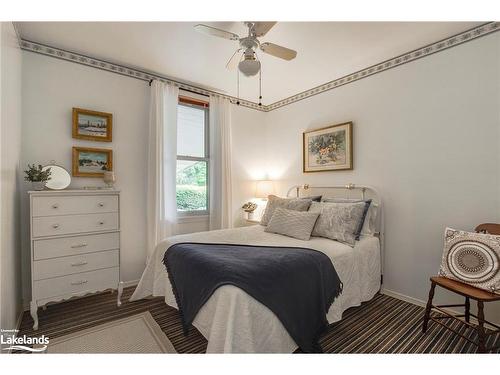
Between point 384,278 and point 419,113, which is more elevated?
point 419,113

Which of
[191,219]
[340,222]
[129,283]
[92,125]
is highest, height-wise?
[92,125]

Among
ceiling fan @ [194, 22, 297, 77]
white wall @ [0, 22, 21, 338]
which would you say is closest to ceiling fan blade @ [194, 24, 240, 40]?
ceiling fan @ [194, 22, 297, 77]

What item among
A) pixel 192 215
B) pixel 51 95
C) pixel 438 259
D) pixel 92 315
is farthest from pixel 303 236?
pixel 51 95

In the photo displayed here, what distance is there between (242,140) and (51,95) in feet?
8.22

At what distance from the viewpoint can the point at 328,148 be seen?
3.35m

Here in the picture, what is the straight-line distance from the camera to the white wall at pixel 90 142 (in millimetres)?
2455

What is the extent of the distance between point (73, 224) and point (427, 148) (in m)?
3.51

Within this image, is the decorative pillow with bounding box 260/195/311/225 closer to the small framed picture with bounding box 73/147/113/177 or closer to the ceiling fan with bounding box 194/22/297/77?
the ceiling fan with bounding box 194/22/297/77

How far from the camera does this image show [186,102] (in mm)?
3523

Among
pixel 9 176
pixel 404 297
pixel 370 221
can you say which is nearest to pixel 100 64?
pixel 9 176

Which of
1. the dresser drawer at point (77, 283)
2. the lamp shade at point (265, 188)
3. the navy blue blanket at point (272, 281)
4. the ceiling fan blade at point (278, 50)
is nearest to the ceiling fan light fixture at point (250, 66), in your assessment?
the ceiling fan blade at point (278, 50)

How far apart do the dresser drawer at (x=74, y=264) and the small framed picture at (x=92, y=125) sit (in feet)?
4.32

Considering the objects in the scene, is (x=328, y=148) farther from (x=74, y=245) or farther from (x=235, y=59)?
(x=74, y=245)
